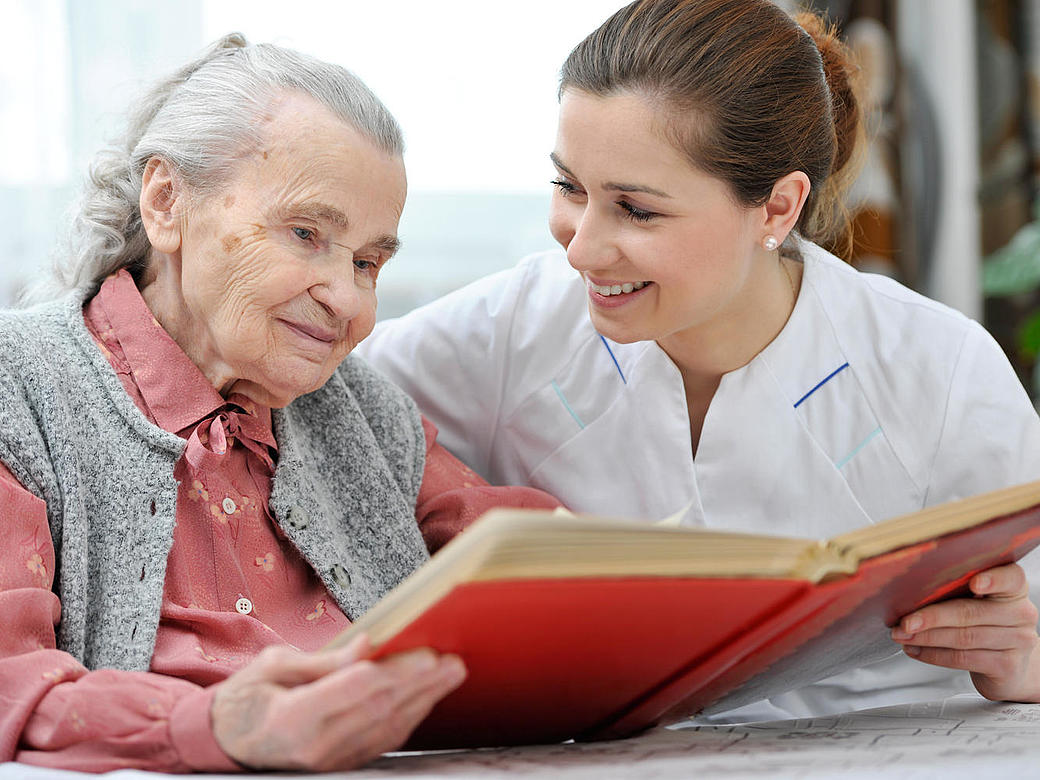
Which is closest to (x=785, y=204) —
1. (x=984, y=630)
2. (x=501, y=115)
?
(x=984, y=630)

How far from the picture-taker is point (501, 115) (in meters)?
2.78

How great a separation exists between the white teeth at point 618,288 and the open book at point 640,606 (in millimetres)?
522

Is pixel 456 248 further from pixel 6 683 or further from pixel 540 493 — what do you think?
pixel 6 683

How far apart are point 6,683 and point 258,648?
274mm

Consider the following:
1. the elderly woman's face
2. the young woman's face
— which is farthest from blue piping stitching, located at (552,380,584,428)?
the elderly woman's face

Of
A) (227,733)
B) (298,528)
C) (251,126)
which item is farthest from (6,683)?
(251,126)

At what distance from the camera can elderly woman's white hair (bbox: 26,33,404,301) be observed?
A: 3.95ft

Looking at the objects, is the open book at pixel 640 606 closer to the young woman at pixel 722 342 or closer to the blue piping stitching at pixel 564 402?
the young woman at pixel 722 342

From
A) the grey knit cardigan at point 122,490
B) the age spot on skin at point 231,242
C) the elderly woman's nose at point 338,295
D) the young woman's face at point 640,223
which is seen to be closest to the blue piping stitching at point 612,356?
the young woman's face at point 640,223

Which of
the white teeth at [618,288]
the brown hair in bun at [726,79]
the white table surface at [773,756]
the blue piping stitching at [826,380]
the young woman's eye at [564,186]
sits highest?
the brown hair in bun at [726,79]

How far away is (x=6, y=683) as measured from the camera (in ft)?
2.95

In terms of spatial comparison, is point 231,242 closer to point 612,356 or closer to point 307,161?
point 307,161

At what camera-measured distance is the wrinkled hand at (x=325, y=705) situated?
75cm

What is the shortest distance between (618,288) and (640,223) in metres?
0.10
